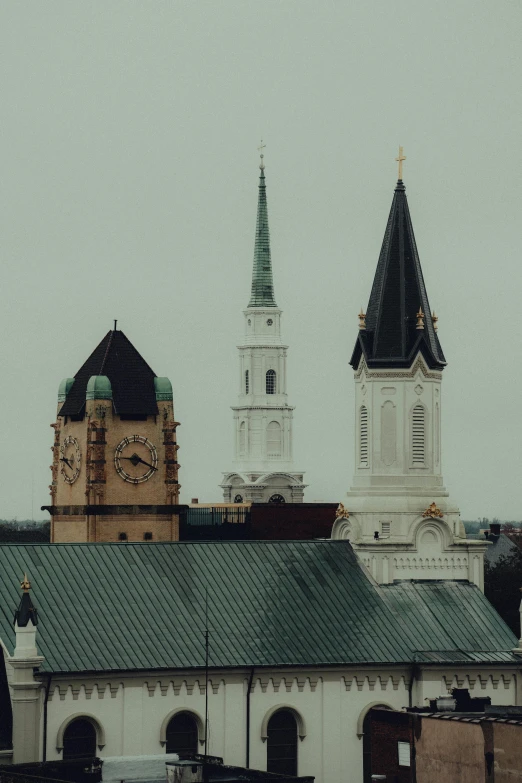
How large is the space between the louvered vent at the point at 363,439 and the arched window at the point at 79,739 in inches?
829

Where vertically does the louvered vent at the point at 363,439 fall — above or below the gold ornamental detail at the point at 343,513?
above

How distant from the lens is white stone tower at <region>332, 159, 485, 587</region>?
10444cm

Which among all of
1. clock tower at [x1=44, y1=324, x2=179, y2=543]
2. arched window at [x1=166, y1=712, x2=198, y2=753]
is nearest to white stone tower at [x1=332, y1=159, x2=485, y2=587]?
arched window at [x1=166, y1=712, x2=198, y2=753]

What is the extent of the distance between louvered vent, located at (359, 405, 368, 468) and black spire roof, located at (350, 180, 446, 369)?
235 centimetres

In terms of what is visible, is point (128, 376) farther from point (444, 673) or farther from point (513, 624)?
point (444, 673)

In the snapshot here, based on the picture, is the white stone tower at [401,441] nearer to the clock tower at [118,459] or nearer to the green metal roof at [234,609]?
the green metal roof at [234,609]

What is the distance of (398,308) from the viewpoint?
351ft

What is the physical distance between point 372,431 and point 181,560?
1192 centimetres

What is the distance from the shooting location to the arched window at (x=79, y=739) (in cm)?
9119

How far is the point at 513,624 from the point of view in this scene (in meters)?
137

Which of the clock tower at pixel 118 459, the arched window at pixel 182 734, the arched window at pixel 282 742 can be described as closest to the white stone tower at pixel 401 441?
the arched window at pixel 282 742

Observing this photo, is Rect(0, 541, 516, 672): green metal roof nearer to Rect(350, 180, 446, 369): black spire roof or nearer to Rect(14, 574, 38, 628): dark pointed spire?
Rect(14, 574, 38, 628): dark pointed spire

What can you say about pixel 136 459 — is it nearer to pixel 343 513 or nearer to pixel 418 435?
pixel 343 513

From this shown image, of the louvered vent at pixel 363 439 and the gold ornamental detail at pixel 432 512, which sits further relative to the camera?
the louvered vent at pixel 363 439
